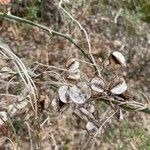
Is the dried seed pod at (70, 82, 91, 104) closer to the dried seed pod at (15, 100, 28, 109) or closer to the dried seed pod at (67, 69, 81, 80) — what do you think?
the dried seed pod at (67, 69, 81, 80)

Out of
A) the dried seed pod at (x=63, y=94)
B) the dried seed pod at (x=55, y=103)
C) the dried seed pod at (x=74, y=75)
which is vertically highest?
the dried seed pod at (x=74, y=75)

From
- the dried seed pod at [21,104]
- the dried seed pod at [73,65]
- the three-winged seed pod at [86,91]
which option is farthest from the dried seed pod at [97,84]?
the dried seed pod at [21,104]

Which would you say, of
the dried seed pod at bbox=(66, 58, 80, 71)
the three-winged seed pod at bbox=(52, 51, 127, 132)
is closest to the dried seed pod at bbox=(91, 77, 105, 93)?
the three-winged seed pod at bbox=(52, 51, 127, 132)

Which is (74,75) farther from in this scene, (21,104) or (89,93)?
(21,104)

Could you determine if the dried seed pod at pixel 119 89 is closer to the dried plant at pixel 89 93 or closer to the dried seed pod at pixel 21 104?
the dried plant at pixel 89 93

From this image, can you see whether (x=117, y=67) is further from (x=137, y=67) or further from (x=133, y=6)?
(x=133, y=6)

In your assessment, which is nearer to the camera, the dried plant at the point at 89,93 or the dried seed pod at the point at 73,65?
the dried plant at the point at 89,93

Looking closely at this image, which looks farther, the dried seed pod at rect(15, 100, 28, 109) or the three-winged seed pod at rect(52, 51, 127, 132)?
the dried seed pod at rect(15, 100, 28, 109)

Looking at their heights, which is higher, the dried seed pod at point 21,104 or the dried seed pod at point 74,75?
the dried seed pod at point 74,75
